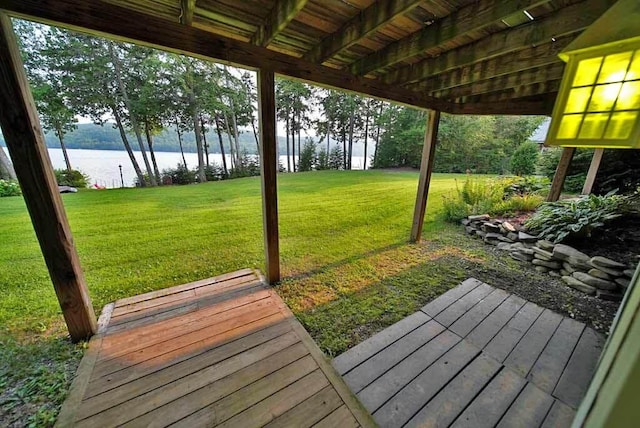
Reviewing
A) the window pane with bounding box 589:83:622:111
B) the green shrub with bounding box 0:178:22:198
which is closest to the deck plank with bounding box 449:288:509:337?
the window pane with bounding box 589:83:622:111

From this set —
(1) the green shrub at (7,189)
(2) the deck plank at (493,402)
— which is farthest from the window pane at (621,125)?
(1) the green shrub at (7,189)

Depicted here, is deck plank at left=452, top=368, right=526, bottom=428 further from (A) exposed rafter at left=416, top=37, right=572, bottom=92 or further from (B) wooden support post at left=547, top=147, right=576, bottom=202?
(B) wooden support post at left=547, top=147, right=576, bottom=202

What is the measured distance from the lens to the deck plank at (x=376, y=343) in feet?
5.56

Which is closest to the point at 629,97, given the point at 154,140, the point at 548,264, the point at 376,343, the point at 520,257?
the point at 376,343

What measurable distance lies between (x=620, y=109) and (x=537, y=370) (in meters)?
1.83

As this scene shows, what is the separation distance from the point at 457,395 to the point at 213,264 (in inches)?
113

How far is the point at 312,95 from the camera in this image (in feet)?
56.0

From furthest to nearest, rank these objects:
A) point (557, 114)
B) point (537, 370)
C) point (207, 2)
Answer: point (537, 370) < point (207, 2) < point (557, 114)

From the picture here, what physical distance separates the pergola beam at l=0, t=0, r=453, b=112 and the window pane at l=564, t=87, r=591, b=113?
73.3 inches

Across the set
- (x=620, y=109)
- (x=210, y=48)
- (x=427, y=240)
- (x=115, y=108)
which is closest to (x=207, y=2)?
(x=210, y=48)

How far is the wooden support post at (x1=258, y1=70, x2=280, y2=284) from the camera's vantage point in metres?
2.04

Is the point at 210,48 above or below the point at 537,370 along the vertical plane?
above

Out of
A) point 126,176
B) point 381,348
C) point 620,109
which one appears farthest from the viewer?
point 126,176

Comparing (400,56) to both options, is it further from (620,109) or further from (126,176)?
(126,176)
